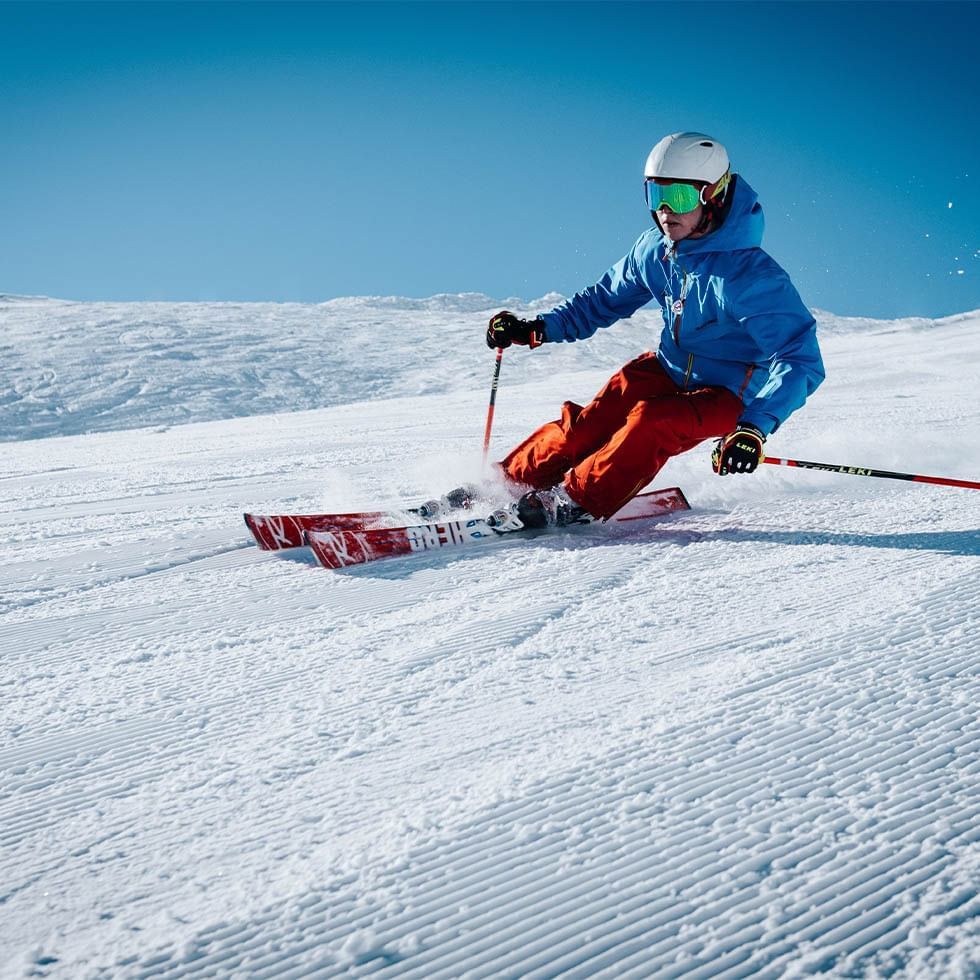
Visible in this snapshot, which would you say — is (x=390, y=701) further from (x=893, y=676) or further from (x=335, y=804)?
(x=893, y=676)

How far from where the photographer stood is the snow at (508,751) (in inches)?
42.2

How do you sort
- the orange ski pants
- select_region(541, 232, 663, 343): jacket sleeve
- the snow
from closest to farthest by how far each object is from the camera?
the snow < the orange ski pants < select_region(541, 232, 663, 343): jacket sleeve

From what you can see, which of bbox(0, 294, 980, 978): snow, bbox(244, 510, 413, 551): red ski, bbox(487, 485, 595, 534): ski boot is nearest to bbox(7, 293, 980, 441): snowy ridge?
bbox(487, 485, 595, 534): ski boot

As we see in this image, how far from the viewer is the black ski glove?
163 inches

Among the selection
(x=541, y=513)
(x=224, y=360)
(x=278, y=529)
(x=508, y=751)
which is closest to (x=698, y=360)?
(x=541, y=513)

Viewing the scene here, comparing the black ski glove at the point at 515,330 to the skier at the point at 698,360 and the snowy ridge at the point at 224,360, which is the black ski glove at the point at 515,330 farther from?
the snowy ridge at the point at 224,360

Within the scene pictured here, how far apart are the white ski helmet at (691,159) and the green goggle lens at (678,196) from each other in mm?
34

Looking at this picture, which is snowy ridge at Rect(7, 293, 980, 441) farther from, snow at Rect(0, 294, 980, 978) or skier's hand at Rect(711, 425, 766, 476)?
snow at Rect(0, 294, 980, 978)

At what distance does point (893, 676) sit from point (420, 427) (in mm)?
7026

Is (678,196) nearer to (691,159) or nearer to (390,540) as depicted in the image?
(691,159)

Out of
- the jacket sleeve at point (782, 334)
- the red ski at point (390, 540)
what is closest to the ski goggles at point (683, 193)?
the jacket sleeve at point (782, 334)

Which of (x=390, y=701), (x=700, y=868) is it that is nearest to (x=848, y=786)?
(x=700, y=868)

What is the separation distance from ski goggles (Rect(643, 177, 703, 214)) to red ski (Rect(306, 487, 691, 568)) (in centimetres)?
146

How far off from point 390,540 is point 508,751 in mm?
1521
